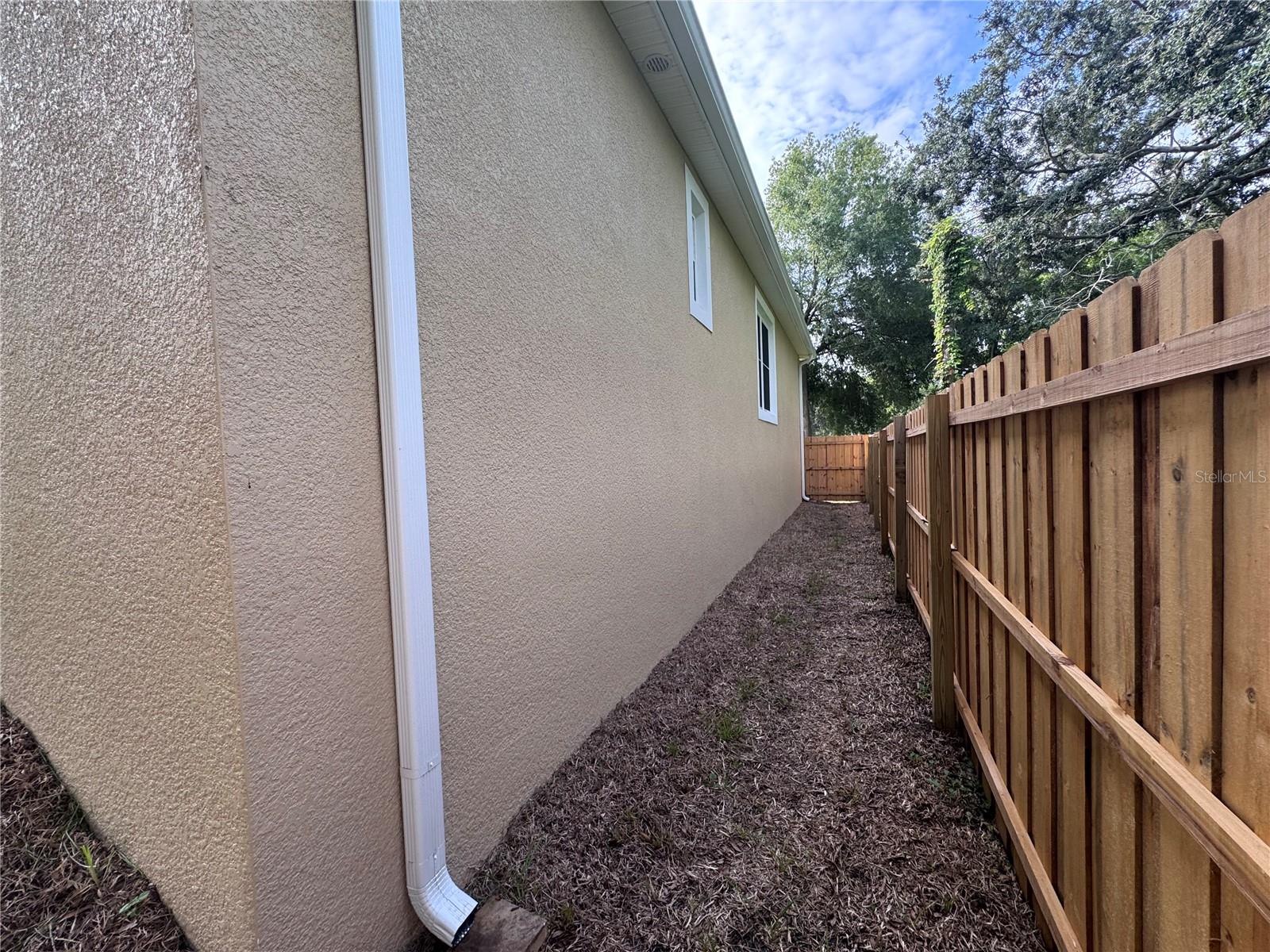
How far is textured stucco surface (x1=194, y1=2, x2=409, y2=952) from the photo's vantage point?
1.22 m

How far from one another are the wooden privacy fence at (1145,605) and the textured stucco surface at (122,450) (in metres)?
1.78

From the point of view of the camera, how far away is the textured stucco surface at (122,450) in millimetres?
1221

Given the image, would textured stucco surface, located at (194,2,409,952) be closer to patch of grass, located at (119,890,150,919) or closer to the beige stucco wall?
the beige stucco wall

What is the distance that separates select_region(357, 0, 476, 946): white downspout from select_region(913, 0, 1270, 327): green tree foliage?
497 inches

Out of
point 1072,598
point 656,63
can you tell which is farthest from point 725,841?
point 656,63

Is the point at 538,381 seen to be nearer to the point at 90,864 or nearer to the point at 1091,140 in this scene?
the point at 90,864

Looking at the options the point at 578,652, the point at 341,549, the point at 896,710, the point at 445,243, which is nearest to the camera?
the point at 341,549

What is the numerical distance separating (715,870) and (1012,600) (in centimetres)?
139

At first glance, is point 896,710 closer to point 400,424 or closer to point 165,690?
point 400,424

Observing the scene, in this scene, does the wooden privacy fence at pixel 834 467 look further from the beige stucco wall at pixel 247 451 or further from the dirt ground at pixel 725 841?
the beige stucco wall at pixel 247 451

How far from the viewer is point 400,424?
1.56 metres

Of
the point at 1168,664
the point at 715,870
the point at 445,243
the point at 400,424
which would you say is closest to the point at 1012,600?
the point at 1168,664

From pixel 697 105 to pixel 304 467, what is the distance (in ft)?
13.4

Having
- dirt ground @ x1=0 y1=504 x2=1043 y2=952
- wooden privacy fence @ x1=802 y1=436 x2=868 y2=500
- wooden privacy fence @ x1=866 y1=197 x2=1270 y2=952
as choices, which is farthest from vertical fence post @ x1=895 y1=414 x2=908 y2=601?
wooden privacy fence @ x1=802 y1=436 x2=868 y2=500
